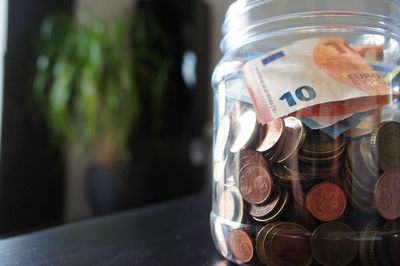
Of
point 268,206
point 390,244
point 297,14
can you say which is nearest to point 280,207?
point 268,206

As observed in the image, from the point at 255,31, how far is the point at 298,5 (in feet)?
0.19

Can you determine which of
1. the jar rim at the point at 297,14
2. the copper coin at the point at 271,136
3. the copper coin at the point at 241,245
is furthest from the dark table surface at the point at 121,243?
the jar rim at the point at 297,14

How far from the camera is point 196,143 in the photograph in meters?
1.23

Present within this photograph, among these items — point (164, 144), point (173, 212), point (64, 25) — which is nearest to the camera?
point (173, 212)

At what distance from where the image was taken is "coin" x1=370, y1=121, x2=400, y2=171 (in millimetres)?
333

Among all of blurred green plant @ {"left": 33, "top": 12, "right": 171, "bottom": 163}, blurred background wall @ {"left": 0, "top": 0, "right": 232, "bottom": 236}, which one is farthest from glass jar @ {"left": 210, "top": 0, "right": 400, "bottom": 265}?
blurred green plant @ {"left": 33, "top": 12, "right": 171, "bottom": 163}

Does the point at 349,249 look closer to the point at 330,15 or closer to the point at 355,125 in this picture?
the point at 355,125

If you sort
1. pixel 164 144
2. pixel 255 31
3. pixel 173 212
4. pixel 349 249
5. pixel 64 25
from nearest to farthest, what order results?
pixel 349 249
pixel 255 31
pixel 173 212
pixel 64 25
pixel 164 144

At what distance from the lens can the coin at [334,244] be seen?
1.04 ft

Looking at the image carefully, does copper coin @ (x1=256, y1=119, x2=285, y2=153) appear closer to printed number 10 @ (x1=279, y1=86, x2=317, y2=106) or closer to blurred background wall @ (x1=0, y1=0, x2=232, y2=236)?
printed number 10 @ (x1=279, y1=86, x2=317, y2=106)

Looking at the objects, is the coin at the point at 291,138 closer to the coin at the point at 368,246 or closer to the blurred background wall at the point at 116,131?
the coin at the point at 368,246

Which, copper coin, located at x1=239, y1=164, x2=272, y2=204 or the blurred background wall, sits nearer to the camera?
copper coin, located at x1=239, y1=164, x2=272, y2=204

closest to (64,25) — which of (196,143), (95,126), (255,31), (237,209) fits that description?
(95,126)

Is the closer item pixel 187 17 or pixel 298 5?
pixel 298 5
